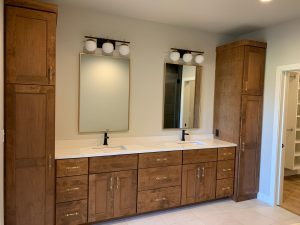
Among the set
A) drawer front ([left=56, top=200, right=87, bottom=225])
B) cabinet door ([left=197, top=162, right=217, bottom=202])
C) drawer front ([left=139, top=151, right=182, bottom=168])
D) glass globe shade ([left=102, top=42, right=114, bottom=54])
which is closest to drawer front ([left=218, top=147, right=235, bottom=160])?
cabinet door ([left=197, top=162, right=217, bottom=202])

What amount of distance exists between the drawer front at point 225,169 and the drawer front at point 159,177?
65 cm

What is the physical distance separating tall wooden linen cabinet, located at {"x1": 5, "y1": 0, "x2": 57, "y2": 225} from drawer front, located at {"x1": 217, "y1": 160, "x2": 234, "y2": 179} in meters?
2.19

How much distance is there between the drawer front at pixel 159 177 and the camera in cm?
295

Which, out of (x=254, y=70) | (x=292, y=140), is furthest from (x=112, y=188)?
(x=292, y=140)

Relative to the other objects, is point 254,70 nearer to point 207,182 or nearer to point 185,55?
point 185,55

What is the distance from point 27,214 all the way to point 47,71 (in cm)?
139

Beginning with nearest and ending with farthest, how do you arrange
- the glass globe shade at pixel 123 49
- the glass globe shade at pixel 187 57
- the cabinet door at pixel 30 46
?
the cabinet door at pixel 30 46, the glass globe shade at pixel 123 49, the glass globe shade at pixel 187 57

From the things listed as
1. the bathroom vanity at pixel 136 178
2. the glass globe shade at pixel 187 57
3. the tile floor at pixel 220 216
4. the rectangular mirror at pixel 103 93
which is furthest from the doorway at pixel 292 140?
the rectangular mirror at pixel 103 93

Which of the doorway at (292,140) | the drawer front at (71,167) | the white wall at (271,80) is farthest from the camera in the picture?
the doorway at (292,140)

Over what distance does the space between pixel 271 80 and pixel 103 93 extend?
2368 mm

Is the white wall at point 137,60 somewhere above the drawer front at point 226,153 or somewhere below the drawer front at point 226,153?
above

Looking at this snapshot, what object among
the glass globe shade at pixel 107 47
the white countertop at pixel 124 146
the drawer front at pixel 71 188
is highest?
the glass globe shade at pixel 107 47

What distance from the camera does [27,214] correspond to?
2363 mm

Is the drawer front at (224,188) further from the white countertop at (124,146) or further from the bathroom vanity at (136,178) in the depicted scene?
the white countertop at (124,146)
